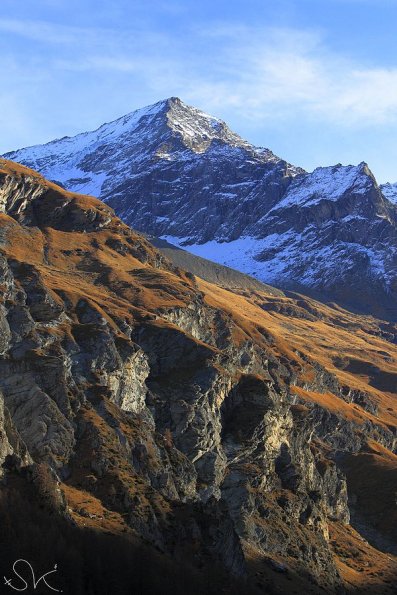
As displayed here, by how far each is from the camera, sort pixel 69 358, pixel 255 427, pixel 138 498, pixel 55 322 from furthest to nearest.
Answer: pixel 255 427 < pixel 55 322 < pixel 69 358 < pixel 138 498

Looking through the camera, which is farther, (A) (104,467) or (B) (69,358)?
(B) (69,358)

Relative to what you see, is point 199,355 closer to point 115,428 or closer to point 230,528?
point 115,428

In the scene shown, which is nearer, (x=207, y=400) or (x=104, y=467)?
(x=104, y=467)

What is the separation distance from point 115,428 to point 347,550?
220 ft

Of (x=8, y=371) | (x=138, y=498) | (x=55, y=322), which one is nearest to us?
(x=138, y=498)

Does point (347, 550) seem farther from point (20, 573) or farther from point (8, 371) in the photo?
point (20, 573)

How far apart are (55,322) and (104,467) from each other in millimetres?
40235

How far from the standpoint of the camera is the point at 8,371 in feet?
461

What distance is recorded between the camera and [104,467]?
132625mm

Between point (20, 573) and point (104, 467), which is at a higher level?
point (104, 467)

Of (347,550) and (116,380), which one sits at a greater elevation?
(116,380)

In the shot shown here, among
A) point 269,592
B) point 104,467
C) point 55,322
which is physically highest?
point 55,322

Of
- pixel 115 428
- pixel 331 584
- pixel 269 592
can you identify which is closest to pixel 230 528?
pixel 269 592

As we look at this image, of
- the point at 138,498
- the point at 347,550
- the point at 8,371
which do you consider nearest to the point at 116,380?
the point at 8,371
